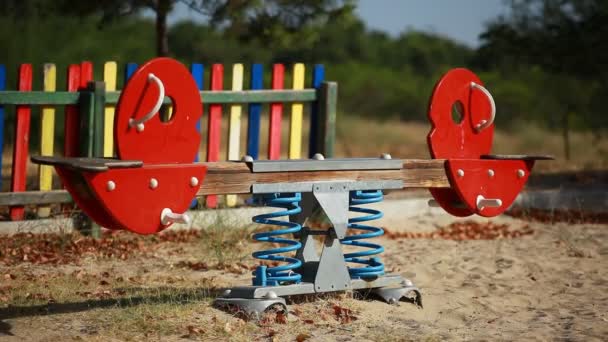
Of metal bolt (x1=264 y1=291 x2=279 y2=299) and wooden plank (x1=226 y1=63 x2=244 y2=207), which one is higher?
wooden plank (x1=226 y1=63 x2=244 y2=207)

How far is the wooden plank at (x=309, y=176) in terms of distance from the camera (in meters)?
5.81

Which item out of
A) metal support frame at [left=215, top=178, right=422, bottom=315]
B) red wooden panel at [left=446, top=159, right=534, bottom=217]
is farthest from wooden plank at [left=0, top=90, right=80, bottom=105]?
red wooden panel at [left=446, top=159, right=534, bottom=217]

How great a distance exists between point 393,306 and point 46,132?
12.6ft

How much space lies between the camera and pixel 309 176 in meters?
6.16

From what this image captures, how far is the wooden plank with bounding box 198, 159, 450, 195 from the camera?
581cm

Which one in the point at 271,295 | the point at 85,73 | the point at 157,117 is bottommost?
the point at 271,295

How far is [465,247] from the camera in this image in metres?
9.11

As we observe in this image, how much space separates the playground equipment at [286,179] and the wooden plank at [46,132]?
301cm

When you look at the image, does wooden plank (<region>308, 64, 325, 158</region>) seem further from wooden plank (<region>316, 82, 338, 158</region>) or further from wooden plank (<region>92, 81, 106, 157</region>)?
wooden plank (<region>92, 81, 106, 157</region>)

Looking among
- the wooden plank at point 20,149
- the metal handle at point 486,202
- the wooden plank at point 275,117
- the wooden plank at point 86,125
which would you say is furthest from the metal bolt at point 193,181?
the wooden plank at point 275,117

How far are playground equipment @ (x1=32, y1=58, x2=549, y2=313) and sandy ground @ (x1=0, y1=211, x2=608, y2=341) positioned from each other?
218 millimetres

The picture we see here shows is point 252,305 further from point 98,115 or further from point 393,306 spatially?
point 98,115

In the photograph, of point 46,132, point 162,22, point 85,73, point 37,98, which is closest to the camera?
point 37,98

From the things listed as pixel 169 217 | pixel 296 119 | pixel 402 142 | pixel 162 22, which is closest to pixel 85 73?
pixel 296 119
